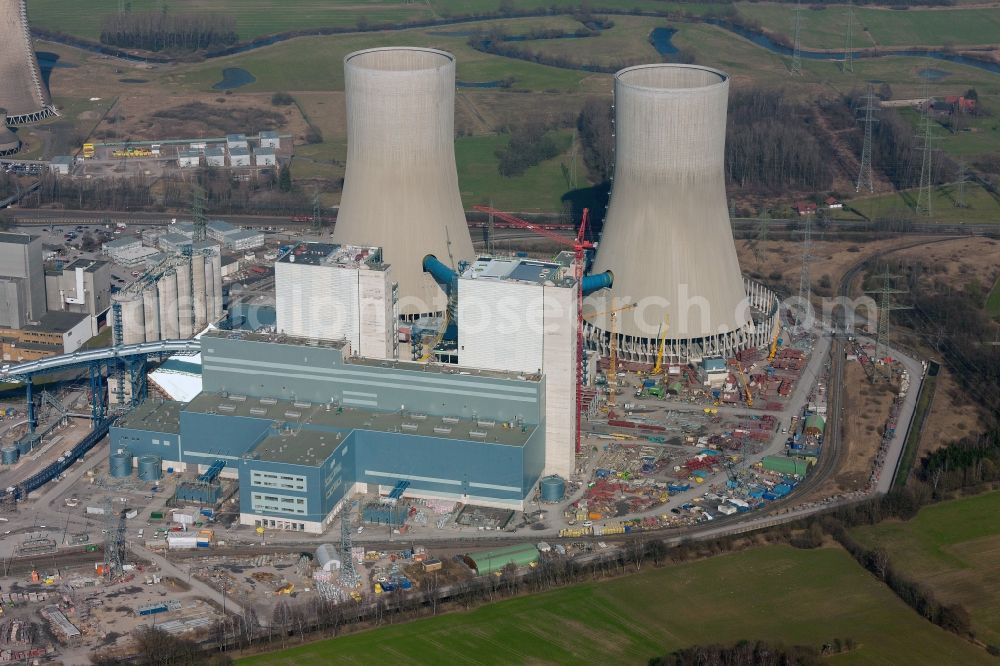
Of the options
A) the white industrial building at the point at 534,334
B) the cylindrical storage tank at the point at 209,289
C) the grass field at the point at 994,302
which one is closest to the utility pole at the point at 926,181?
the grass field at the point at 994,302

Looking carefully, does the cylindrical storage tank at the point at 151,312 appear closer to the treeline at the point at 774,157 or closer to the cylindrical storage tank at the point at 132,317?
the cylindrical storage tank at the point at 132,317

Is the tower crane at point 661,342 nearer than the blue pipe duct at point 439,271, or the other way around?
the blue pipe duct at point 439,271

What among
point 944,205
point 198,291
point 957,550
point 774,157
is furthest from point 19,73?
point 957,550

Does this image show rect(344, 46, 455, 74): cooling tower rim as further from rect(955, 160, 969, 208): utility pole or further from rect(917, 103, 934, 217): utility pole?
rect(955, 160, 969, 208): utility pole

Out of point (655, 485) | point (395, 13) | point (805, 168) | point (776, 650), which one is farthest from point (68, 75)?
point (776, 650)

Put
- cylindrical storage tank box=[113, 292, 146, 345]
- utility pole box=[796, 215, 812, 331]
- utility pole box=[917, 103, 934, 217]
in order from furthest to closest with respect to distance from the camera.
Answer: utility pole box=[917, 103, 934, 217] < utility pole box=[796, 215, 812, 331] < cylindrical storage tank box=[113, 292, 146, 345]

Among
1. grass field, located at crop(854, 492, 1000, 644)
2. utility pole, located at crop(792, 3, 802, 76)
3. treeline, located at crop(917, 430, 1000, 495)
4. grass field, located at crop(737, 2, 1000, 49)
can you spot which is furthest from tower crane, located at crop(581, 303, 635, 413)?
grass field, located at crop(737, 2, 1000, 49)
